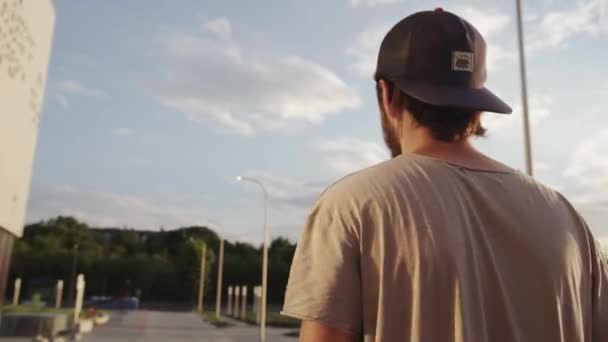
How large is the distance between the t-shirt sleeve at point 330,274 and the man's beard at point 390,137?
257mm

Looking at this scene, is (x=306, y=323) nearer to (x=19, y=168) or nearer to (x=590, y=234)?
(x=590, y=234)

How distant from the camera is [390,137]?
1.40m

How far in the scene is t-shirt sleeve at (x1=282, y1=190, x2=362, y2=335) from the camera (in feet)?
3.73

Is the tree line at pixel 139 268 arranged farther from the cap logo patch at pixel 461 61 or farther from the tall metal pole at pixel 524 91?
the cap logo patch at pixel 461 61

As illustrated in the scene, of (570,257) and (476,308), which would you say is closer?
(476,308)

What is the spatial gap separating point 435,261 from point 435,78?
1.23 ft

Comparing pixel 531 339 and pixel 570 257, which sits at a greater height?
pixel 570 257

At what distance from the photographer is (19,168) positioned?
16.8m

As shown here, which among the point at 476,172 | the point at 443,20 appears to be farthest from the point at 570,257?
the point at 443,20

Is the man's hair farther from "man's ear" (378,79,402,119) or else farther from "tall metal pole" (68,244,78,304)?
"tall metal pole" (68,244,78,304)

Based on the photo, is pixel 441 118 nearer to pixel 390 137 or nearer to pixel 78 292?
pixel 390 137

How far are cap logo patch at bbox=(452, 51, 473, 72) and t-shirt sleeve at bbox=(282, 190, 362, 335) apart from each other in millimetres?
365

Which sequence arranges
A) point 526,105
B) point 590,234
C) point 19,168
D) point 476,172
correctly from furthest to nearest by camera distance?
point 19,168 → point 526,105 → point 590,234 → point 476,172

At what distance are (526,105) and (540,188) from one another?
10881mm
